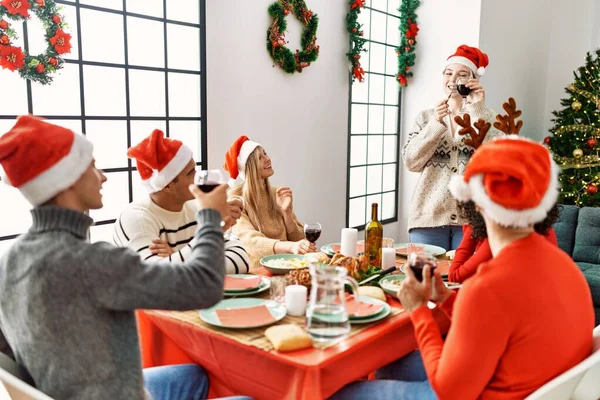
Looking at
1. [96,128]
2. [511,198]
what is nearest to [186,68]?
[96,128]

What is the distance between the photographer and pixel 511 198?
1238 millimetres

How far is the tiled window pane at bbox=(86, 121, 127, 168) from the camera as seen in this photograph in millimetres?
3107

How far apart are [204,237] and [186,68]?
2.45 meters

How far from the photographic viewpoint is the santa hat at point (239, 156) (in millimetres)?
2852

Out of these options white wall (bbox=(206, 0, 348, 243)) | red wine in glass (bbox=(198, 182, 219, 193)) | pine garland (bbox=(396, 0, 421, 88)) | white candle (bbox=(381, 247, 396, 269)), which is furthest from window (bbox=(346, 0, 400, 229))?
red wine in glass (bbox=(198, 182, 219, 193))

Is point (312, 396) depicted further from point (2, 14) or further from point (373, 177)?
point (373, 177)

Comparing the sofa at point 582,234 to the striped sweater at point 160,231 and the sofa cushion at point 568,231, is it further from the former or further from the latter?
the striped sweater at point 160,231

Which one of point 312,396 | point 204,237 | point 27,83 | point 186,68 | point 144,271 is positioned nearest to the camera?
point 144,271

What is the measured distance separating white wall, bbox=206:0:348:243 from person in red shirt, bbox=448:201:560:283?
199cm

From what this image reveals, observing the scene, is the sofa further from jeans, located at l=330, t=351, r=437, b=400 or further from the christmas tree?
jeans, located at l=330, t=351, r=437, b=400

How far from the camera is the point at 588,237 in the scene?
3.98 meters

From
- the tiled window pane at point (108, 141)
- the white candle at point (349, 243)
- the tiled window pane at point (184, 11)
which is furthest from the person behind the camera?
the tiled window pane at point (184, 11)

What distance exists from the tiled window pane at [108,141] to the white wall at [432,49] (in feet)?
9.46

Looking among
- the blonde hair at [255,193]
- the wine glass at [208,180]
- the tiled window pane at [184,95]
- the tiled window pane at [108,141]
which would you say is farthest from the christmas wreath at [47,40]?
the wine glass at [208,180]
